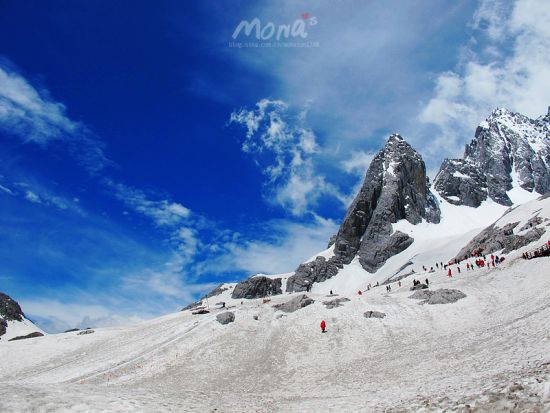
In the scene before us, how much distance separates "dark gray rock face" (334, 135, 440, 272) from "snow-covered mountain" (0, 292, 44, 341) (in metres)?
109

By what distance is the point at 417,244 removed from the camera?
509 feet

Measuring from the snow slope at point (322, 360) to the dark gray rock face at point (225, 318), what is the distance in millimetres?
749

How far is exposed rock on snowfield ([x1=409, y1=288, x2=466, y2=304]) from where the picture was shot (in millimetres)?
44991

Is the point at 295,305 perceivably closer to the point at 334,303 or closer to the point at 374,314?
the point at 334,303

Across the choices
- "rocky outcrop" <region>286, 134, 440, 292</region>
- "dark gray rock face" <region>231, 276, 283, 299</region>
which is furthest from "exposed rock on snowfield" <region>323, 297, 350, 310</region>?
"rocky outcrop" <region>286, 134, 440, 292</region>

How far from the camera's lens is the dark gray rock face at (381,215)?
16188cm

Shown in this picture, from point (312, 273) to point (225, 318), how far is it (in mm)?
117611

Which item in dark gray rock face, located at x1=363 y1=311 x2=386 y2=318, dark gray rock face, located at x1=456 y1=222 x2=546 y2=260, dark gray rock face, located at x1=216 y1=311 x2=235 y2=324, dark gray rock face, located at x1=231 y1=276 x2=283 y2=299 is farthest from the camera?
dark gray rock face, located at x1=231 y1=276 x2=283 y2=299

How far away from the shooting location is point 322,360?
34.4 m

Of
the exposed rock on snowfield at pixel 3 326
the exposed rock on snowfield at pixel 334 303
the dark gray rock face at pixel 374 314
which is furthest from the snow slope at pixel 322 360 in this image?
the exposed rock on snowfield at pixel 3 326

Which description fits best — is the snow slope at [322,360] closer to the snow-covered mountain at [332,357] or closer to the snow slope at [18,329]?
the snow-covered mountain at [332,357]

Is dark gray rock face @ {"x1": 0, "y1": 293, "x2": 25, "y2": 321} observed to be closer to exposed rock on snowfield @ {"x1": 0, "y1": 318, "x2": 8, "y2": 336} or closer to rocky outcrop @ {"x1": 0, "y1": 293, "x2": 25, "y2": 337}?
rocky outcrop @ {"x1": 0, "y1": 293, "x2": 25, "y2": 337}

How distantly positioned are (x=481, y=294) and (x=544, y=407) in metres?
36.1

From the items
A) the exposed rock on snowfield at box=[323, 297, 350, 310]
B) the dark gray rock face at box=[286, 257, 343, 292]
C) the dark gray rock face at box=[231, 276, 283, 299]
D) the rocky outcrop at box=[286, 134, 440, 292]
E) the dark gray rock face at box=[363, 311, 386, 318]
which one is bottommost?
the dark gray rock face at box=[363, 311, 386, 318]
